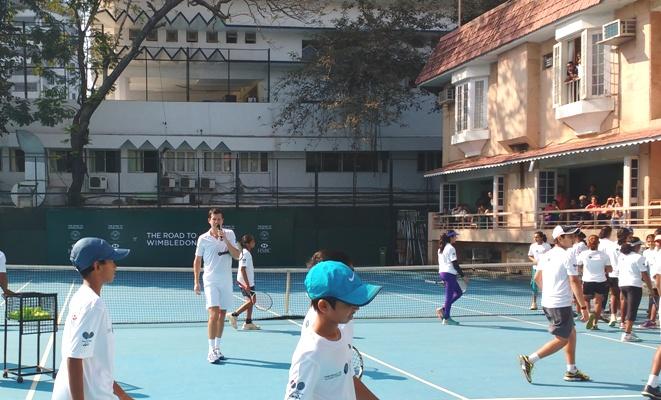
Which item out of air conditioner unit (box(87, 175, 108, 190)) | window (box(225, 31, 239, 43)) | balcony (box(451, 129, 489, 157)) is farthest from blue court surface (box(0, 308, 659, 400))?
window (box(225, 31, 239, 43))

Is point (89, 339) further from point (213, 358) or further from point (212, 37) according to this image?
point (212, 37)

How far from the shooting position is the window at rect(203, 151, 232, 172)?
133ft

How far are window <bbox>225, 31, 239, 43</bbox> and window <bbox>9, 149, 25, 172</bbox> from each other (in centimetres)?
1251

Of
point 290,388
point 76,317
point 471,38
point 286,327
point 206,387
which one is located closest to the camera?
point 290,388

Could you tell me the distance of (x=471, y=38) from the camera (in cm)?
3005

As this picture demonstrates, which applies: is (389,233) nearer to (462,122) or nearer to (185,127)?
(462,122)

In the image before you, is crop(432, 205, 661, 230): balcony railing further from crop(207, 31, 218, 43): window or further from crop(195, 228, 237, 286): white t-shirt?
crop(207, 31, 218, 43): window

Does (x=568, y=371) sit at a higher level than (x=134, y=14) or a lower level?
lower

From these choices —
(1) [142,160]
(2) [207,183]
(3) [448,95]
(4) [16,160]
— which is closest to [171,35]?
(1) [142,160]

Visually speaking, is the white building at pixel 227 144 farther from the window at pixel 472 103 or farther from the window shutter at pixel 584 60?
the window shutter at pixel 584 60

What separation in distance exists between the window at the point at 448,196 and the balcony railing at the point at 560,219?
1.83 m

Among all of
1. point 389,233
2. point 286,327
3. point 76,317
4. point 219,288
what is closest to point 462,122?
point 389,233

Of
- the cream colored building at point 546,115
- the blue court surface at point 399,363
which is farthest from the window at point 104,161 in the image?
the blue court surface at point 399,363

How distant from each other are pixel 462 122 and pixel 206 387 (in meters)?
23.5
